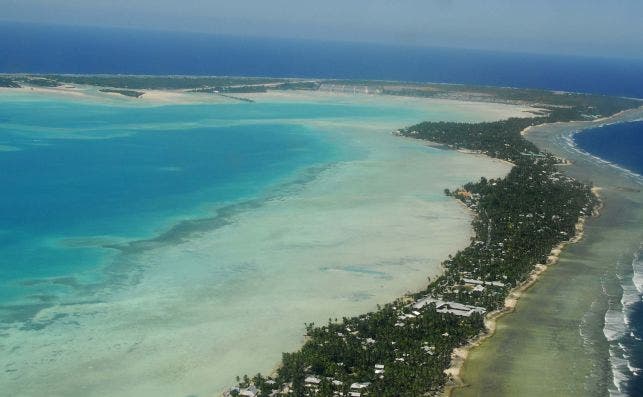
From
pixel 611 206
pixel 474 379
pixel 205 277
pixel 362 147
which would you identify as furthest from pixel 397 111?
pixel 474 379

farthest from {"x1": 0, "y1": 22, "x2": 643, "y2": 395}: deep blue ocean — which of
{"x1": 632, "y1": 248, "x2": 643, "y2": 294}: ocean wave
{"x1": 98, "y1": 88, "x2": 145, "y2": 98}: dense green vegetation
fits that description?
{"x1": 98, "y1": 88, "x2": 145, "y2": 98}: dense green vegetation

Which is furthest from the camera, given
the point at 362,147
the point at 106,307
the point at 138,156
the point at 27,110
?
the point at 27,110

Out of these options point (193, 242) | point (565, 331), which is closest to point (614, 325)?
point (565, 331)

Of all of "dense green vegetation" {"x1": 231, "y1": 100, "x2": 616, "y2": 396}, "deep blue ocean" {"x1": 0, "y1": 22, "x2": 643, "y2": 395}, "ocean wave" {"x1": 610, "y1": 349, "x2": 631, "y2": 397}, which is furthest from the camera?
"deep blue ocean" {"x1": 0, "y1": 22, "x2": 643, "y2": 395}

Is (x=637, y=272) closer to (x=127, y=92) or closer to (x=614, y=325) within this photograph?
(x=614, y=325)

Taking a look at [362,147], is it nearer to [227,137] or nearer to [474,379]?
[227,137]

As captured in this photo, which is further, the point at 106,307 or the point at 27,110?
the point at 27,110

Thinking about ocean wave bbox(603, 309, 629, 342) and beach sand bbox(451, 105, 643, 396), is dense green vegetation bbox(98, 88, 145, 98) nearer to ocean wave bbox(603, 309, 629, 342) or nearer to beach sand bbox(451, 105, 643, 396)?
beach sand bbox(451, 105, 643, 396)
